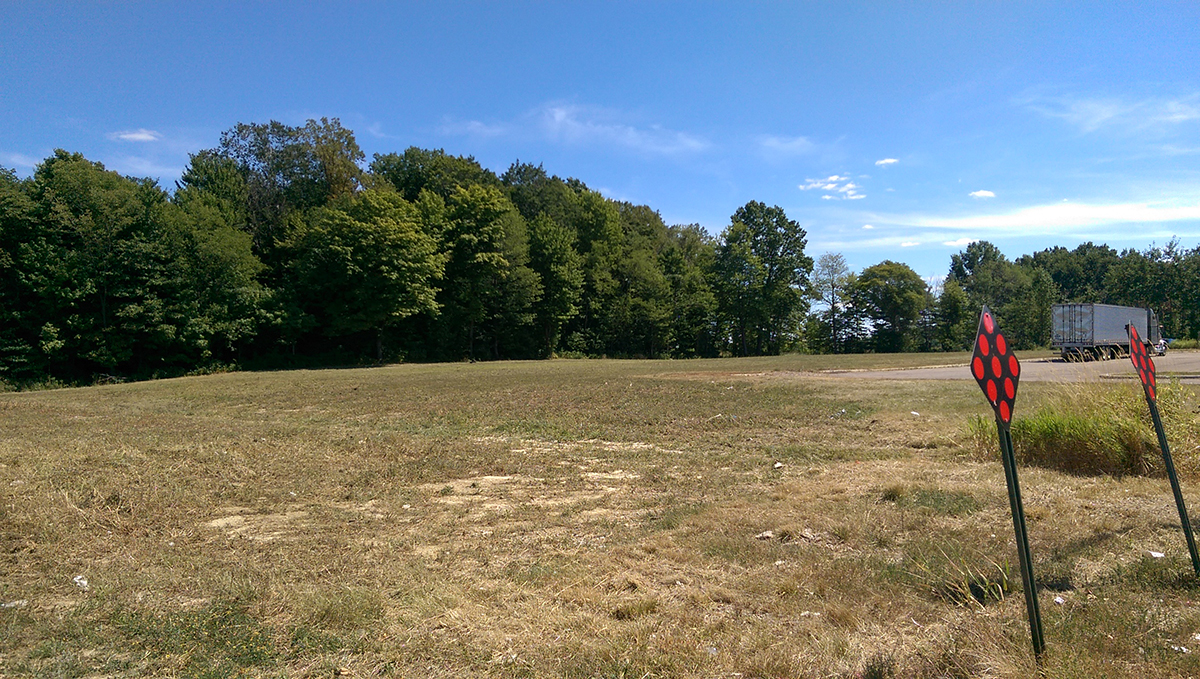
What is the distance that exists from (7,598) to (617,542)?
15.3 feet

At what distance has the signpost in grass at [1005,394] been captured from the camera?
10.1ft

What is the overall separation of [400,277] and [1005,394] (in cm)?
4422

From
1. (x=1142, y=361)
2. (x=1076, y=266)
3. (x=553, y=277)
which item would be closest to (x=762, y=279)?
(x=553, y=277)

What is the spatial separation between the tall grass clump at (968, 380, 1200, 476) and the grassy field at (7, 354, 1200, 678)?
0.25 ft

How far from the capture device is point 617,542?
588 centimetres

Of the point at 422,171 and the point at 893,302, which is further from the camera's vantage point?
the point at 893,302

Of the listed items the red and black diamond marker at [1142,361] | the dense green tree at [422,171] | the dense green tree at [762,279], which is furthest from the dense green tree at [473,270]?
the red and black diamond marker at [1142,361]

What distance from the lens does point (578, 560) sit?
17.6 ft

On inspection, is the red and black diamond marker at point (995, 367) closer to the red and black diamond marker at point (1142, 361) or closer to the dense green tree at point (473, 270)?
the red and black diamond marker at point (1142, 361)

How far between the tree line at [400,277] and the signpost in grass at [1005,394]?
142 ft

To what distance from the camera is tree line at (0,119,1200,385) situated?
36.0 m

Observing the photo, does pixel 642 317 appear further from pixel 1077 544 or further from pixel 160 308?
pixel 1077 544

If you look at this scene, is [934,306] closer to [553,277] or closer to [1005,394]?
[553,277]

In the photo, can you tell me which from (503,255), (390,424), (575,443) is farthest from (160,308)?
(575,443)
